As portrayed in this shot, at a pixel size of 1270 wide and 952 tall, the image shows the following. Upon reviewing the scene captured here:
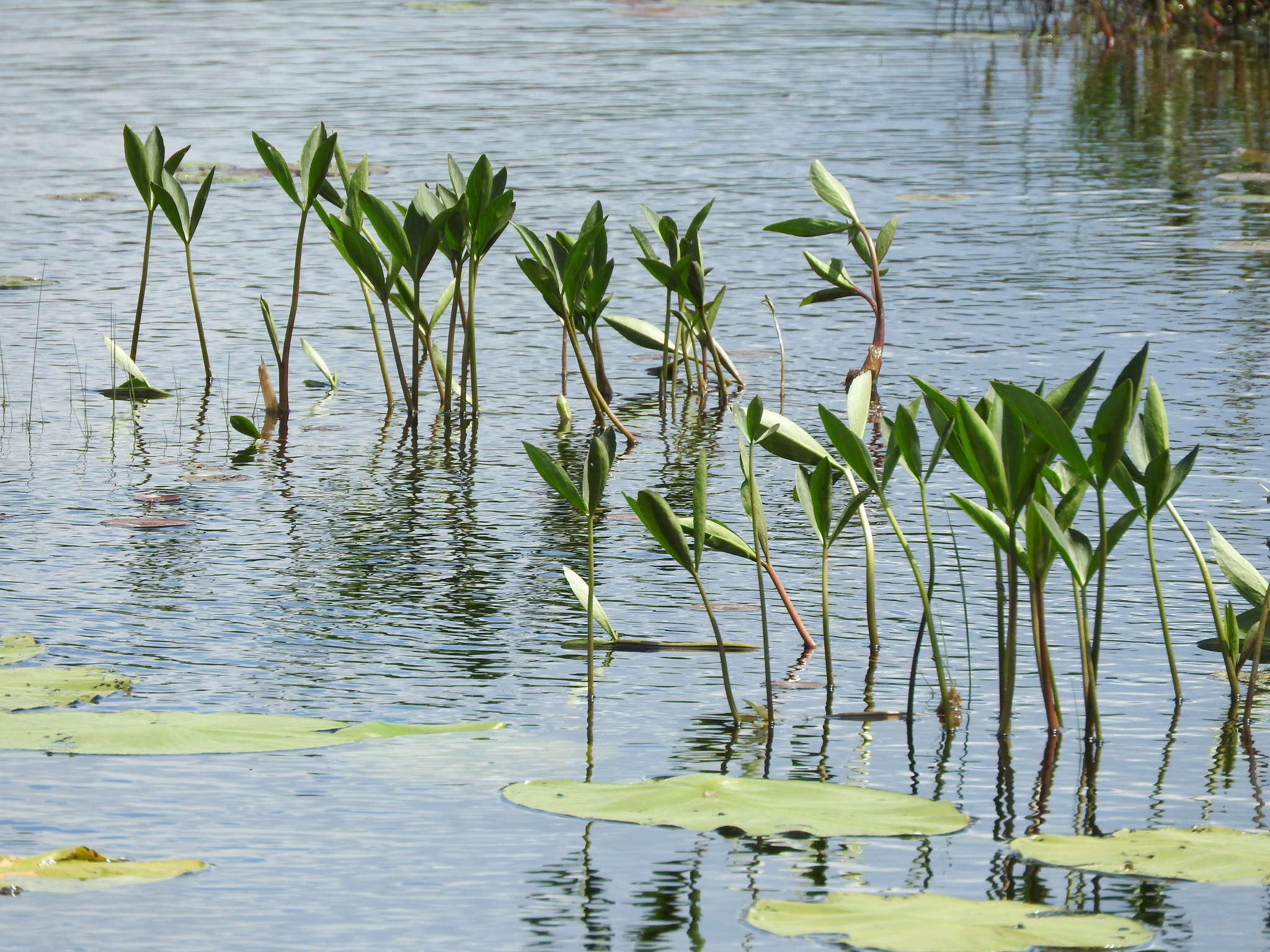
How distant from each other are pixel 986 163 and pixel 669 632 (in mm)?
6250

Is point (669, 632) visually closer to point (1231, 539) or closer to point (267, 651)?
point (267, 651)

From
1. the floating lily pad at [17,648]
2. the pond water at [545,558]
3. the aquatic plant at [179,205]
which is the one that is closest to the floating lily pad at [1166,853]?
the pond water at [545,558]

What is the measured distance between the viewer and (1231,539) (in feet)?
11.6

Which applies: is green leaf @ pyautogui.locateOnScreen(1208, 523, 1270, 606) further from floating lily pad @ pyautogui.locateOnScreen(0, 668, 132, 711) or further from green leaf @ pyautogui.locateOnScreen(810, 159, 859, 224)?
green leaf @ pyautogui.locateOnScreen(810, 159, 859, 224)

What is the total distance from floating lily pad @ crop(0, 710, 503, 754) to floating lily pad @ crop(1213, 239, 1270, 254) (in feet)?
16.0

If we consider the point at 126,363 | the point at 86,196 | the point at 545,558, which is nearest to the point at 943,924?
the point at 545,558

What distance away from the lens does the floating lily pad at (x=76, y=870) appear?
Answer: 6.76 feet

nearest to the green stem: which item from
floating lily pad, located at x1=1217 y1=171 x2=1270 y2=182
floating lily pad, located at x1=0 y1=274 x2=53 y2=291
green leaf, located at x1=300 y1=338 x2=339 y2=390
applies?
green leaf, located at x1=300 y1=338 x2=339 y2=390

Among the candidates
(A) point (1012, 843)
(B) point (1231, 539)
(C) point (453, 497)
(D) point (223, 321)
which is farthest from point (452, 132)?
(A) point (1012, 843)

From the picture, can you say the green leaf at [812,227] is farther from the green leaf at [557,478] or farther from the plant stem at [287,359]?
the green leaf at [557,478]

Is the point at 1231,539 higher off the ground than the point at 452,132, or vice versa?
the point at 452,132

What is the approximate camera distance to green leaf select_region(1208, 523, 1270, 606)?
2736mm

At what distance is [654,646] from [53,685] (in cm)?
90

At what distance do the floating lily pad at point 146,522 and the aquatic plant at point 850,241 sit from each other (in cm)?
158
